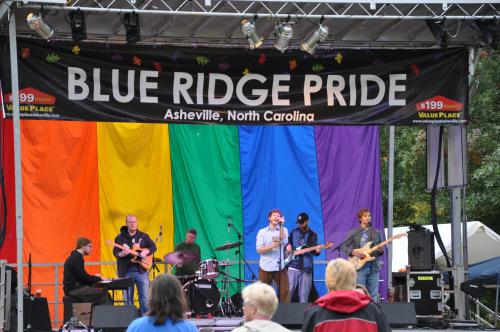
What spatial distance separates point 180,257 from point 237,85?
3.80m

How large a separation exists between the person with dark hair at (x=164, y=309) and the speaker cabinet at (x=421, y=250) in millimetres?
10396

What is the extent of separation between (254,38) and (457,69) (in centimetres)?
361

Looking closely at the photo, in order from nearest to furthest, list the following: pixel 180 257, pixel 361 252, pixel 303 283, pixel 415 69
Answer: pixel 415 69 < pixel 361 252 < pixel 180 257 < pixel 303 283

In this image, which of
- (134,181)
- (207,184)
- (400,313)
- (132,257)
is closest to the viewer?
(400,313)

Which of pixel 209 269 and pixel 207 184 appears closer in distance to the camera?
pixel 209 269

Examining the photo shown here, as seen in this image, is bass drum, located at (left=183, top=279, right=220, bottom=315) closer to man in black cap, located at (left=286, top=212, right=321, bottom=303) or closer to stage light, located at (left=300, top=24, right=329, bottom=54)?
man in black cap, located at (left=286, top=212, right=321, bottom=303)

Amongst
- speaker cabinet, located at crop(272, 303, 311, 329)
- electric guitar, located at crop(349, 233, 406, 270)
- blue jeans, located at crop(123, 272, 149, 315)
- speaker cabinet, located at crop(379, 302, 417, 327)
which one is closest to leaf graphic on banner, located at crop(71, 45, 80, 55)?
blue jeans, located at crop(123, 272, 149, 315)

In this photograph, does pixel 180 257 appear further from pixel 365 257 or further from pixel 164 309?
pixel 164 309

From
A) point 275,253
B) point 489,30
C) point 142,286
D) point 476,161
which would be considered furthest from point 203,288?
point 476,161

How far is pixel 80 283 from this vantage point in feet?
47.6

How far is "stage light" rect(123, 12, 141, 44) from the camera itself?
42.5 feet

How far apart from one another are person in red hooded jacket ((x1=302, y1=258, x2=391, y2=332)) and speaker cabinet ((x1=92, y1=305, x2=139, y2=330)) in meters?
5.95

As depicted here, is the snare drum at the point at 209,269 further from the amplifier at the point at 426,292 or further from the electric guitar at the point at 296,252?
the amplifier at the point at 426,292

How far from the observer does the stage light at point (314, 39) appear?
13000 mm
